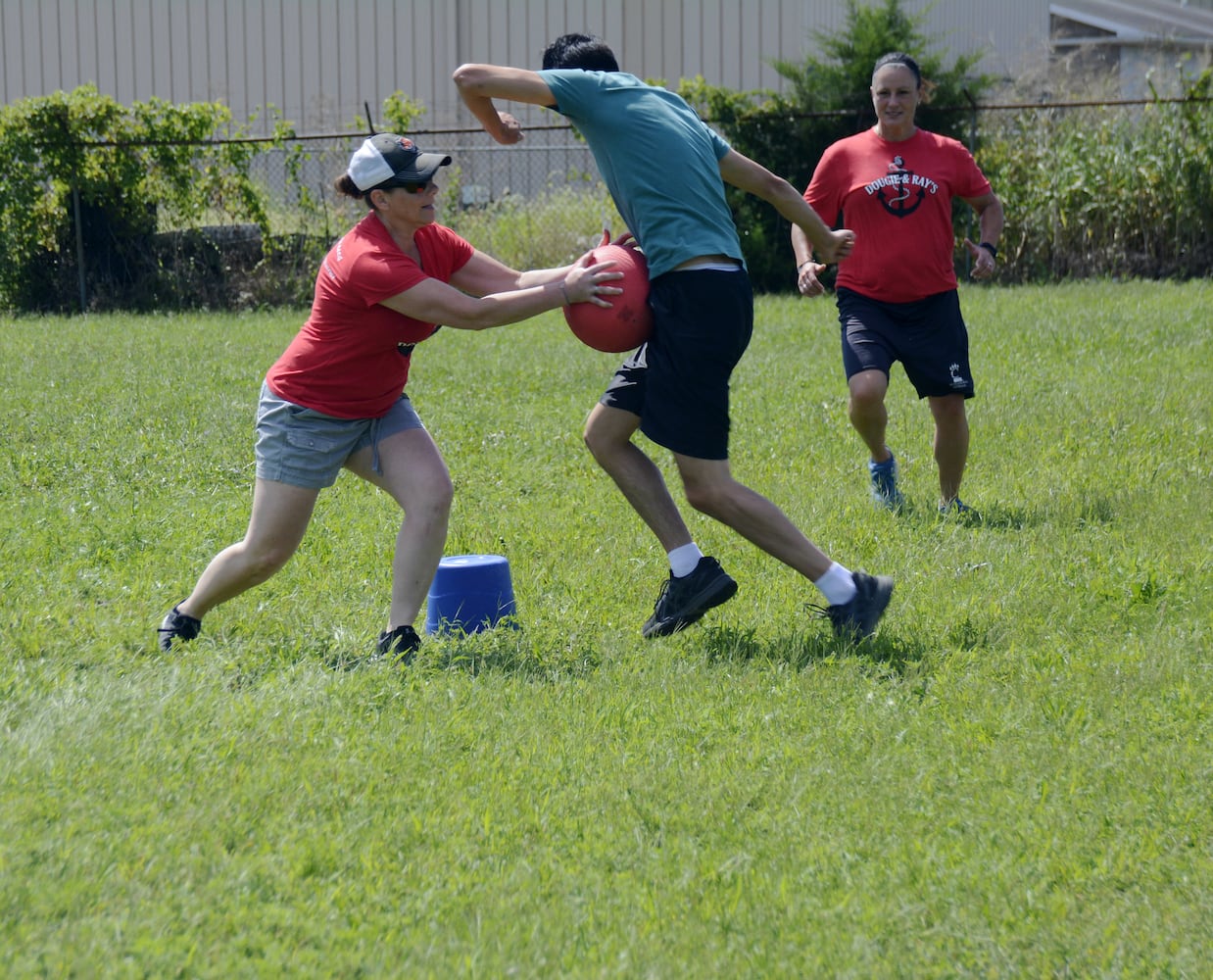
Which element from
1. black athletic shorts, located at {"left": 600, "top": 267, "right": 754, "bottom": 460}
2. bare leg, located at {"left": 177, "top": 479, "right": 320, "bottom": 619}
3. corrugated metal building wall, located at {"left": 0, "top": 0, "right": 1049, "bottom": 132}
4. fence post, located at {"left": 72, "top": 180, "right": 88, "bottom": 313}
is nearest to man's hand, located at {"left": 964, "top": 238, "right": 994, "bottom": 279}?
black athletic shorts, located at {"left": 600, "top": 267, "right": 754, "bottom": 460}

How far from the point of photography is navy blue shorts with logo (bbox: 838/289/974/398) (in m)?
7.23

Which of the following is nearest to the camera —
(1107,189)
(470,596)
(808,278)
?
(470,596)

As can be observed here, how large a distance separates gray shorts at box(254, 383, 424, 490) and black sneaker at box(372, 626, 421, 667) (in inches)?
23.8

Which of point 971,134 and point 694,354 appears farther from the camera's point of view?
point 971,134

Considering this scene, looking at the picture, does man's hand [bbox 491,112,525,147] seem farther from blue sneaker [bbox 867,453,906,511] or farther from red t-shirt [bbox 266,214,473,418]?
blue sneaker [bbox 867,453,906,511]

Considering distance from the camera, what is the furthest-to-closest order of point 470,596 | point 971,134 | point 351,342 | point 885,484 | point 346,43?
1. point 346,43
2. point 971,134
3. point 885,484
4. point 470,596
5. point 351,342

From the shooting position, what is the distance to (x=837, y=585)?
17.2ft

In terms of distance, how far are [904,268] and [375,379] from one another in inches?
132

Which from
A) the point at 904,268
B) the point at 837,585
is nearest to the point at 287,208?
the point at 904,268

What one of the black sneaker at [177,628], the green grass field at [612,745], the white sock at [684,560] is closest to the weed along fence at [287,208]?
the green grass field at [612,745]

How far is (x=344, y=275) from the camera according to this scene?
489 cm

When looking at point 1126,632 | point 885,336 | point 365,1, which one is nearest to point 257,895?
point 1126,632

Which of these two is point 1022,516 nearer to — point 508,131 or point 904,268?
point 904,268

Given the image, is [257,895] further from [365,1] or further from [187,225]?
[365,1]
